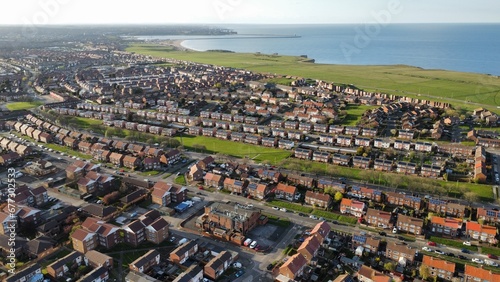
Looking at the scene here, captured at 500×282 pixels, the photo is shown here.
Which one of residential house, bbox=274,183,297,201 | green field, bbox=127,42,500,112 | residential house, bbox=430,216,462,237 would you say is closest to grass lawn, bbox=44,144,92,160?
residential house, bbox=274,183,297,201

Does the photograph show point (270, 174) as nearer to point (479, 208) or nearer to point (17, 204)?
point (479, 208)

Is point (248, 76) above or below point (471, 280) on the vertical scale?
above

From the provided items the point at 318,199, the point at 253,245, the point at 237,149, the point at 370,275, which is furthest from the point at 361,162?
the point at 370,275

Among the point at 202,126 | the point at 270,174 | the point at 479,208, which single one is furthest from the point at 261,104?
the point at 479,208

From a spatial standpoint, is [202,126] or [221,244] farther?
[202,126]

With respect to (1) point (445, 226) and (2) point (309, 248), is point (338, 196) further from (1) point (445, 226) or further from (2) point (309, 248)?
(2) point (309, 248)

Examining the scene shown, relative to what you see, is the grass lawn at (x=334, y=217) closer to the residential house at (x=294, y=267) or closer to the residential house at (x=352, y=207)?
the residential house at (x=352, y=207)

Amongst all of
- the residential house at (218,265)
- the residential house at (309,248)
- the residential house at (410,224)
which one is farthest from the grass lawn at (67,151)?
the residential house at (410,224)
